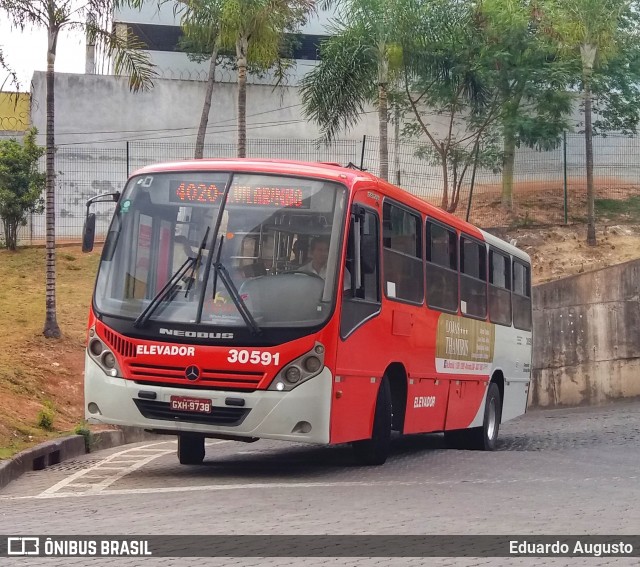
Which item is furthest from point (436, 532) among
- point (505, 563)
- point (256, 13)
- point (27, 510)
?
point (256, 13)

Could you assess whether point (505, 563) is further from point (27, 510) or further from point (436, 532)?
point (27, 510)

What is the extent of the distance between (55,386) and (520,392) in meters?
7.65

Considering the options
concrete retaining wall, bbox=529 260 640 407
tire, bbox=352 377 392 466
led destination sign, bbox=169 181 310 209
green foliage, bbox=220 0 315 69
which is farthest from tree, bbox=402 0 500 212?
led destination sign, bbox=169 181 310 209

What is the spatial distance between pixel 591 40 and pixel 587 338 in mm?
7832

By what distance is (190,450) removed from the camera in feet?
41.2

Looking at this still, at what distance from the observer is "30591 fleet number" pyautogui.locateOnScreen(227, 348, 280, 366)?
1062 cm

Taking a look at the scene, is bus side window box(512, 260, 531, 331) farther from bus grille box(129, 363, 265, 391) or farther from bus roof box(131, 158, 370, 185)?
bus grille box(129, 363, 265, 391)

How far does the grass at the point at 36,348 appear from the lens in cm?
1521

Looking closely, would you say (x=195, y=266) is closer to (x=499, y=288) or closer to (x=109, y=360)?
(x=109, y=360)

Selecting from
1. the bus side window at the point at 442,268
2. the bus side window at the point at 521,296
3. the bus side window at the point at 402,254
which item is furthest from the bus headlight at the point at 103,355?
the bus side window at the point at 521,296

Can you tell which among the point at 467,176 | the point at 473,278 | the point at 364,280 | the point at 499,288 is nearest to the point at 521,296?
the point at 499,288

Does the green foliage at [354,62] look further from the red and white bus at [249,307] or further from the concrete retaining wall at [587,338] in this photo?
the red and white bus at [249,307]

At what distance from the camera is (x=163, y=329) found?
10.9 m

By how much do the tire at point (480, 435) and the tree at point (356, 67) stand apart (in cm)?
1163
